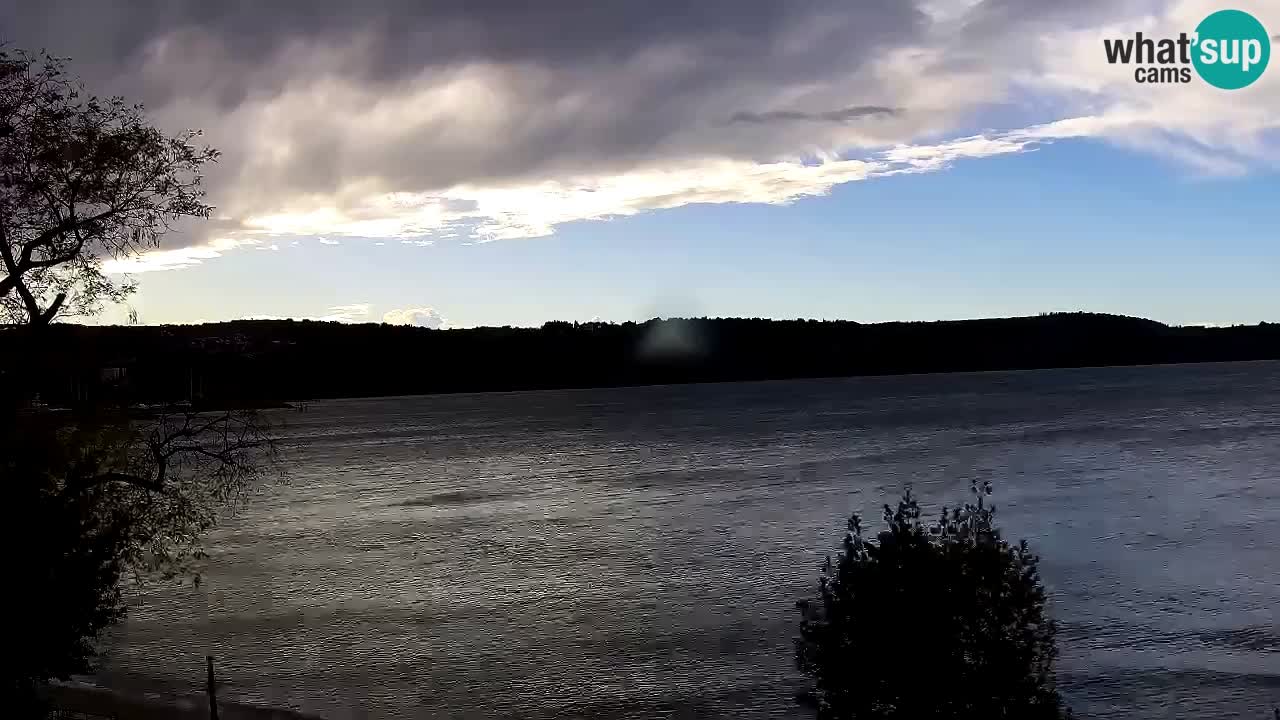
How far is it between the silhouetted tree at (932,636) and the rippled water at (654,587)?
19.5 metres

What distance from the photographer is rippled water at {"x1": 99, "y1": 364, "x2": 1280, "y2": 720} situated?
42.7 meters

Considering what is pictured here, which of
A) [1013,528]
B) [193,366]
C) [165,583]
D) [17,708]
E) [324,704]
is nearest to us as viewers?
[193,366]

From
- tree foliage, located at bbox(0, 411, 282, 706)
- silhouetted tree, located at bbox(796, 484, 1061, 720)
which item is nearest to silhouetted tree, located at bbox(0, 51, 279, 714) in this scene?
tree foliage, located at bbox(0, 411, 282, 706)

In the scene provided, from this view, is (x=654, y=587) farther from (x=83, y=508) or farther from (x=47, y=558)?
(x=83, y=508)

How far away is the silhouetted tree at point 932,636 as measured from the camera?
19719 mm

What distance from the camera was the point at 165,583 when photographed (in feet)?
230

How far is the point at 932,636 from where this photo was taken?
19.7 m

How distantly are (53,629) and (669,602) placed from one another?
3817cm

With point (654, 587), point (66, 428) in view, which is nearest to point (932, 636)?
point (66, 428)

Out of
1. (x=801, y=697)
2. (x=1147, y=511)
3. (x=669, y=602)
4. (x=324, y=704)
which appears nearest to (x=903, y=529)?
(x=801, y=697)

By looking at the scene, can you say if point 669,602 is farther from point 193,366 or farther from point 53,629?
point 193,366

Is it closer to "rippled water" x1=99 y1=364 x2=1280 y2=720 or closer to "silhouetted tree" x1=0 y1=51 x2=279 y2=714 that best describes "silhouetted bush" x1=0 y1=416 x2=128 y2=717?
"silhouetted tree" x1=0 y1=51 x2=279 y2=714

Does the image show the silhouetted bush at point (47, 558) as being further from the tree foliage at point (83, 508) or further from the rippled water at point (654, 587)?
the rippled water at point (654, 587)

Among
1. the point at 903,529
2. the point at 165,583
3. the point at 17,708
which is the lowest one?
the point at 165,583
